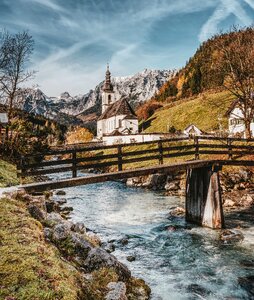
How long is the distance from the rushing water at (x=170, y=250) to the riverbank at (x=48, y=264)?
6.27 ft

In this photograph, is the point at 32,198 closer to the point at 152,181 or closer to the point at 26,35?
the point at 152,181

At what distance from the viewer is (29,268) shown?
19.4 feet

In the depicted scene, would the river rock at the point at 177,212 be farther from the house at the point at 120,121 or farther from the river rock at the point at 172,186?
the house at the point at 120,121

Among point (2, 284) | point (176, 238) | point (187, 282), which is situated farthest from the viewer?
point (176, 238)

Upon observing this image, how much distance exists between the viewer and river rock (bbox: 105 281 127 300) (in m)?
6.94

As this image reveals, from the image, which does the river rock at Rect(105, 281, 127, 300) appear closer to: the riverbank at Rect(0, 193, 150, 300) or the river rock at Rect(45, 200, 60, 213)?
the riverbank at Rect(0, 193, 150, 300)

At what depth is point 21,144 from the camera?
95.2 ft

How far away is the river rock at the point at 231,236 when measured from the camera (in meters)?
15.7

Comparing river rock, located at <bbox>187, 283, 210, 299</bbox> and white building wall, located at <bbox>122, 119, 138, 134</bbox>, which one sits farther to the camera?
white building wall, located at <bbox>122, 119, 138, 134</bbox>

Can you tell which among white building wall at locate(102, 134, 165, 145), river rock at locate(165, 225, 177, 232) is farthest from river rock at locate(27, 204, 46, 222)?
white building wall at locate(102, 134, 165, 145)

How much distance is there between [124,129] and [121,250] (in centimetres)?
7130

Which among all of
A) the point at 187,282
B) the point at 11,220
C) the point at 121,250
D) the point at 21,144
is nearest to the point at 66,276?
the point at 11,220

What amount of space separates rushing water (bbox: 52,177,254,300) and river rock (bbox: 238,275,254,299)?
15 cm

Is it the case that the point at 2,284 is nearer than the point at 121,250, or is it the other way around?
the point at 2,284
